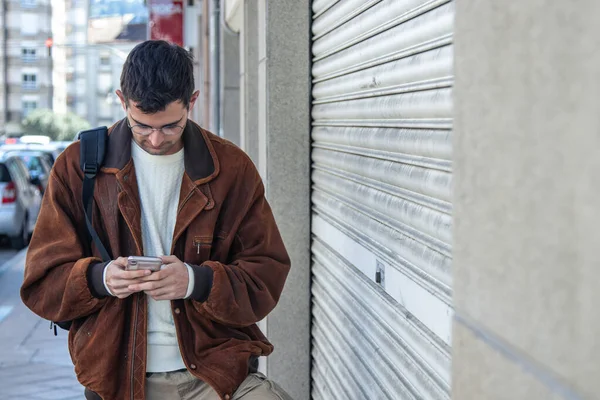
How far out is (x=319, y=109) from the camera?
16.0ft

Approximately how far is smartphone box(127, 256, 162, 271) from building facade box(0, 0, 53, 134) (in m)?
86.4

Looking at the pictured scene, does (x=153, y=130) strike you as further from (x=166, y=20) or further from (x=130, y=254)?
(x=166, y=20)

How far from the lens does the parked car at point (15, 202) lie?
16656 millimetres

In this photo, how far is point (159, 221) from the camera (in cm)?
299

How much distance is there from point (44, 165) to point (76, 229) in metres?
19.9

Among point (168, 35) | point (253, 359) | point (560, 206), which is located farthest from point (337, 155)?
point (168, 35)

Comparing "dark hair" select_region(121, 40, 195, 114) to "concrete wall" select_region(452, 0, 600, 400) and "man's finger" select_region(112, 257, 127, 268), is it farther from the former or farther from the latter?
"concrete wall" select_region(452, 0, 600, 400)

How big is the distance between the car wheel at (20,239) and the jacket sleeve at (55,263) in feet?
48.5

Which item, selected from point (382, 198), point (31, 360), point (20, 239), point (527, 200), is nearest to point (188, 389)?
point (382, 198)

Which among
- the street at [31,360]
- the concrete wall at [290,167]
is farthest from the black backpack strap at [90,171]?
the street at [31,360]

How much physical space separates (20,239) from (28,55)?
75551mm

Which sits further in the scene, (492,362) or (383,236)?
(383,236)

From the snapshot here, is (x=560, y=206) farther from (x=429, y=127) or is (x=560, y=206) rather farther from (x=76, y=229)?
(x=76, y=229)

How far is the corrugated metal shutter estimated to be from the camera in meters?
2.65
